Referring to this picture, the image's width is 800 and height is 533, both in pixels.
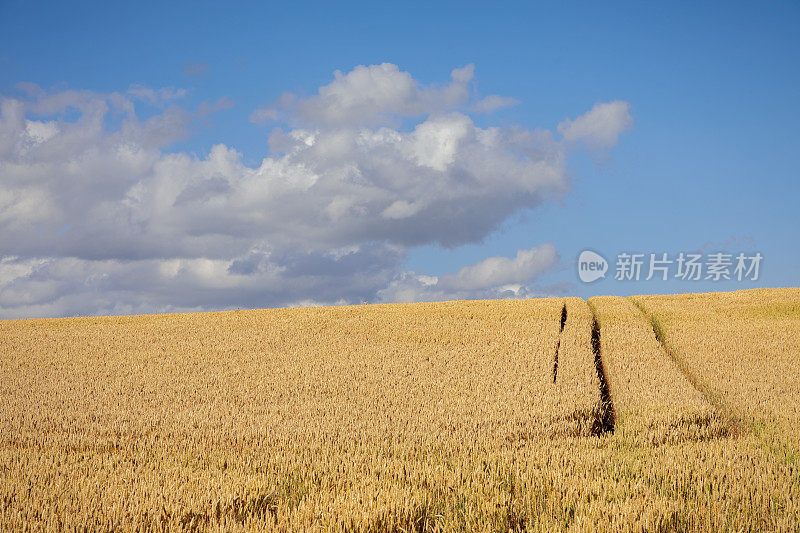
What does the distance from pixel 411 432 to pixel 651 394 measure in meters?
5.52

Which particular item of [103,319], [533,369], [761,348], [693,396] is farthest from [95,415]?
[103,319]

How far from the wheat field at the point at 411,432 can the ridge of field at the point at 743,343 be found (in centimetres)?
10

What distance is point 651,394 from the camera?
11.4 meters

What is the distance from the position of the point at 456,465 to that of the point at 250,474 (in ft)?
8.54

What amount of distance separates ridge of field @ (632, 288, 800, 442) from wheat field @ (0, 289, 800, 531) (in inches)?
4.1

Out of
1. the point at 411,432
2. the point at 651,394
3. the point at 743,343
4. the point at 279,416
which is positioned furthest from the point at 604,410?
the point at 743,343

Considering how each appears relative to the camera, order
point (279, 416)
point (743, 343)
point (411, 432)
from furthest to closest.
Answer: point (743, 343) → point (279, 416) → point (411, 432)

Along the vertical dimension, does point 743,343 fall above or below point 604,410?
above

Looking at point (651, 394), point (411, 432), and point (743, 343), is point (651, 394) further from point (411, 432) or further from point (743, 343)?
point (743, 343)

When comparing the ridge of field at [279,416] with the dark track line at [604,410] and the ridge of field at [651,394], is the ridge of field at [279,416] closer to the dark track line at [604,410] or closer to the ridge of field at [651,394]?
the dark track line at [604,410]

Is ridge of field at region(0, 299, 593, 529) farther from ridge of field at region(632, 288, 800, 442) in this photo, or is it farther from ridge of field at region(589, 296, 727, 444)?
ridge of field at region(632, 288, 800, 442)

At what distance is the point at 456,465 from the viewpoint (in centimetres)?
716

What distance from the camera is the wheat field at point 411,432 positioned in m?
5.82

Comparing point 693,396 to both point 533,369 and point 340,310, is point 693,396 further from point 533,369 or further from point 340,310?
point 340,310
